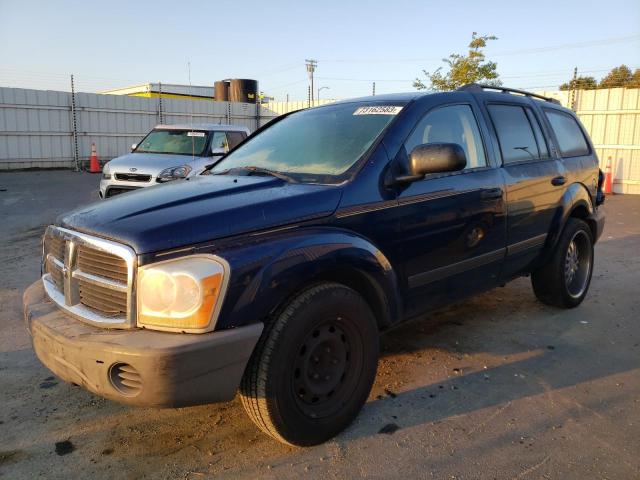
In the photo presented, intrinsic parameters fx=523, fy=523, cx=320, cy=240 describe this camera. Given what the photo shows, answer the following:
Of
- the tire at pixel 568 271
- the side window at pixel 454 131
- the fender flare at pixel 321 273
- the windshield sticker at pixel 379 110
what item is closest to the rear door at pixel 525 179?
the side window at pixel 454 131

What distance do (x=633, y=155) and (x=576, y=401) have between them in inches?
513

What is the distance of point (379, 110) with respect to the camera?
3359 mm

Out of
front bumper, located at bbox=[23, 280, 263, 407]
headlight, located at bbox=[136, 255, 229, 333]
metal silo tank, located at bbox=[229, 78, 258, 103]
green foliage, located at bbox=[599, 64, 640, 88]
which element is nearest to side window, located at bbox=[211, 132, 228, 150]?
front bumper, located at bbox=[23, 280, 263, 407]

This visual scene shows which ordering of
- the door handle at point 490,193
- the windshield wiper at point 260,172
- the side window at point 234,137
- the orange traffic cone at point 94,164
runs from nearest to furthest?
the windshield wiper at point 260,172 → the door handle at point 490,193 → the side window at point 234,137 → the orange traffic cone at point 94,164

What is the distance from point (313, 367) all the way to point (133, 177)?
727cm

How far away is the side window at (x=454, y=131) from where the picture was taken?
332 centimetres

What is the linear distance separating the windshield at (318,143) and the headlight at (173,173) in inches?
196

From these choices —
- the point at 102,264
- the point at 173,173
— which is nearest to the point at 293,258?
the point at 102,264

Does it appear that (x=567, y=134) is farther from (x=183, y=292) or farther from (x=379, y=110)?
(x=183, y=292)

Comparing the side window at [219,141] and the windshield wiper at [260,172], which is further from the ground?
the side window at [219,141]

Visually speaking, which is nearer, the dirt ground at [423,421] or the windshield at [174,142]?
the dirt ground at [423,421]

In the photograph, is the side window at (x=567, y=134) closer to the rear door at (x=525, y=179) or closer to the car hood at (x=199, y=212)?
the rear door at (x=525, y=179)

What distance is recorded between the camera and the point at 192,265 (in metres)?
2.21

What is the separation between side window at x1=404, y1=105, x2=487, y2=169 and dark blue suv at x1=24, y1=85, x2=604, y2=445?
1 centimetres
